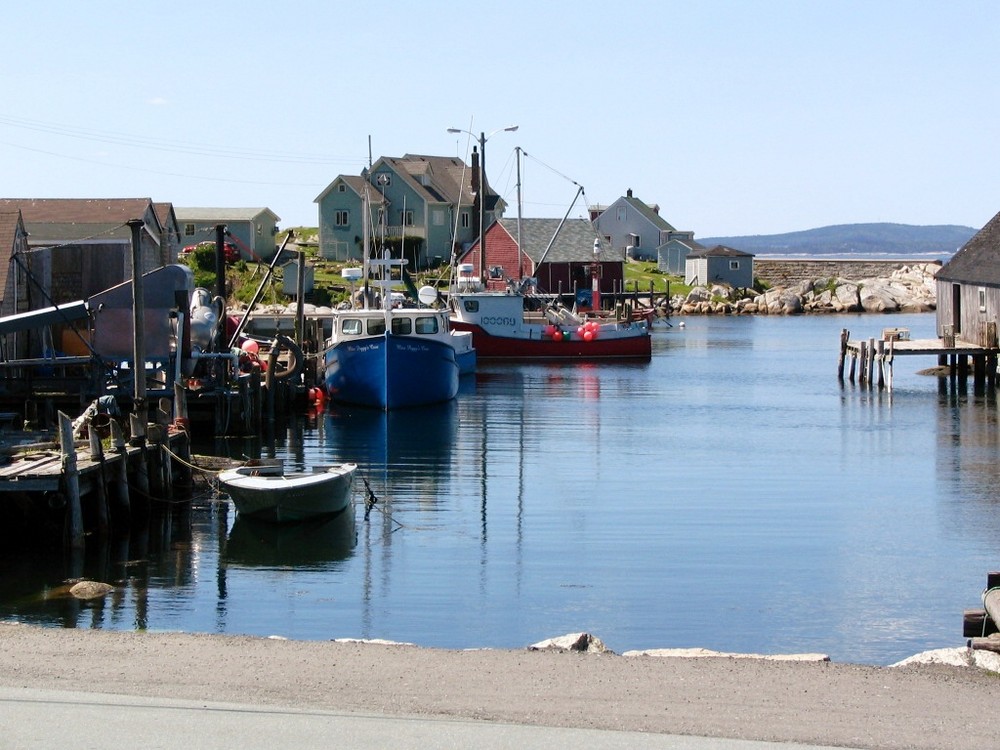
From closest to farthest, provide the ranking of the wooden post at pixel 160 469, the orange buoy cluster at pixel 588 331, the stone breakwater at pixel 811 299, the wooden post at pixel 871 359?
the wooden post at pixel 160 469 < the wooden post at pixel 871 359 < the orange buoy cluster at pixel 588 331 < the stone breakwater at pixel 811 299

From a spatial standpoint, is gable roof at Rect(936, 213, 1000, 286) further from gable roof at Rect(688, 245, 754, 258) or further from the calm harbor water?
gable roof at Rect(688, 245, 754, 258)

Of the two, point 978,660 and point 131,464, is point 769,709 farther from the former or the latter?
point 131,464

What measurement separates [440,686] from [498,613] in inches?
226

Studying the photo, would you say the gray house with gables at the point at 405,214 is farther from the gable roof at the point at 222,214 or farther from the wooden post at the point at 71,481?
the wooden post at the point at 71,481

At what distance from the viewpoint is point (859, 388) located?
50.8m

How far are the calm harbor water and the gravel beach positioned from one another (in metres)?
2.78

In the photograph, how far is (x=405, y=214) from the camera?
92.9m

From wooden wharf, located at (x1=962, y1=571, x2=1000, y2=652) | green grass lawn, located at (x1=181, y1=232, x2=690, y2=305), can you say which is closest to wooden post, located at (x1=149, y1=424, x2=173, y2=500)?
wooden wharf, located at (x1=962, y1=571, x2=1000, y2=652)

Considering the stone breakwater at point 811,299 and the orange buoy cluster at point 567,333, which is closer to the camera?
the orange buoy cluster at point 567,333

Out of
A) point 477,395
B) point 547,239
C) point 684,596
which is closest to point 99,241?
point 477,395

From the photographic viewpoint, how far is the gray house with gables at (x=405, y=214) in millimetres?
93688

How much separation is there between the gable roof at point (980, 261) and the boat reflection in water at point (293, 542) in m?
31.9

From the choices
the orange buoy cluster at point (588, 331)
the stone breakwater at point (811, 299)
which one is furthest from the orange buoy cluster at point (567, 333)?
the stone breakwater at point (811, 299)

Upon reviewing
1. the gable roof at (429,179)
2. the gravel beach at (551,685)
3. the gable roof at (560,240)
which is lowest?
the gravel beach at (551,685)
